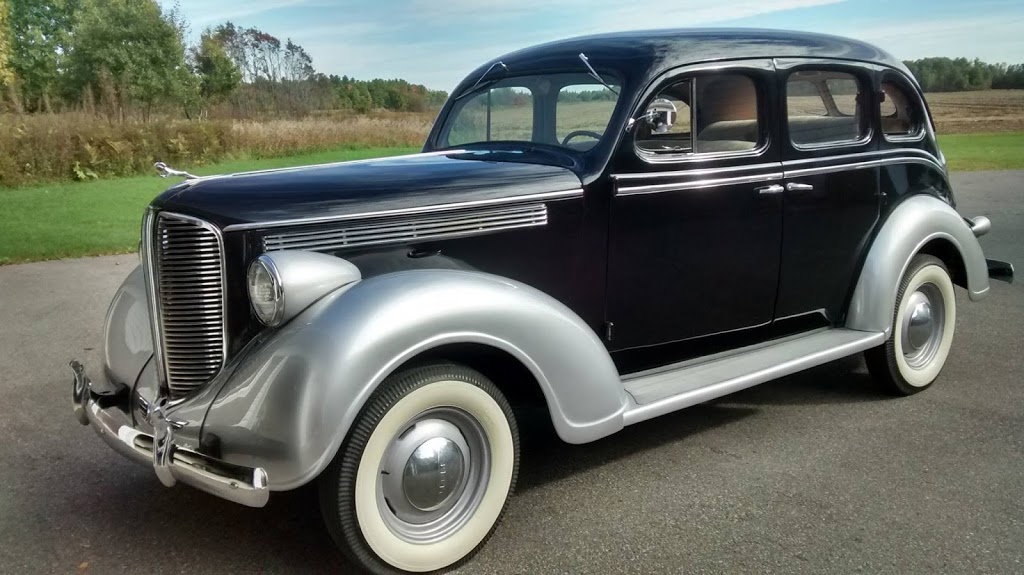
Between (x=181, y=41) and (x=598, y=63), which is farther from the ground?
(x=181, y=41)

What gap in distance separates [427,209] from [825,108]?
2.52 m

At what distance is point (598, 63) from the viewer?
3795mm

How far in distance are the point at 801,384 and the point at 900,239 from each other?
3.41 ft

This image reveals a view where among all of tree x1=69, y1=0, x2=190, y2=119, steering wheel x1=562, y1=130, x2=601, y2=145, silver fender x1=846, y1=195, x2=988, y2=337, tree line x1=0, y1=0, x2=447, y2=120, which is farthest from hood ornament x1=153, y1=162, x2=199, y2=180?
tree x1=69, y1=0, x2=190, y2=119

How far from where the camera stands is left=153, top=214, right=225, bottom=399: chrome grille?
282 cm

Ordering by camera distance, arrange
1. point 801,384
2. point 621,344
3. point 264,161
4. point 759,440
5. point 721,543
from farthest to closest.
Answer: point 264,161
point 801,384
point 759,440
point 621,344
point 721,543

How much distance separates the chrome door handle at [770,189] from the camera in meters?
3.87

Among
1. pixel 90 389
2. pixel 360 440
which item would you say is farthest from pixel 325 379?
pixel 90 389

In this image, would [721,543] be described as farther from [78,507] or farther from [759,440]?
[78,507]

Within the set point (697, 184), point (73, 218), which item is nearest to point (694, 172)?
point (697, 184)

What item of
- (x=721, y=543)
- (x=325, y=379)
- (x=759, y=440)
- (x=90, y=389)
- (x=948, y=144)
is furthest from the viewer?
(x=948, y=144)

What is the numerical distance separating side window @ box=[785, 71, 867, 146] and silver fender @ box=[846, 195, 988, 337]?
0.52 meters

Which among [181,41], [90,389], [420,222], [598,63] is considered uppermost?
[181,41]

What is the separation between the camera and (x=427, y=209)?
3.02 meters
